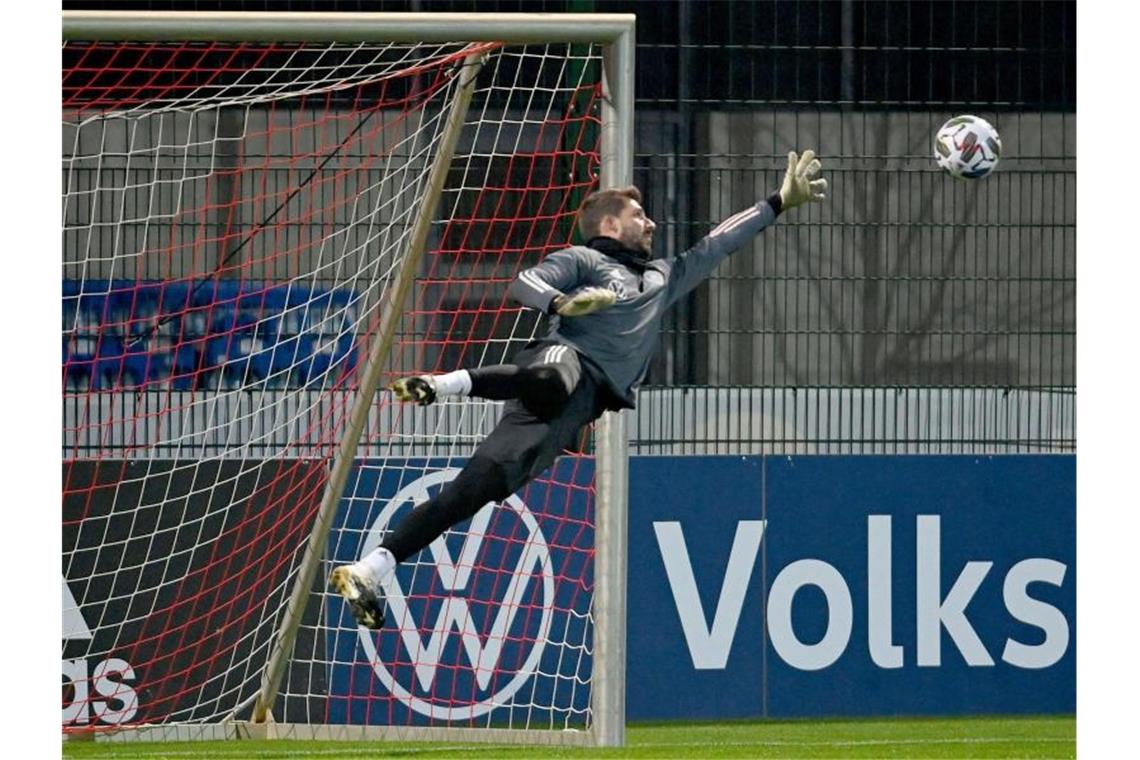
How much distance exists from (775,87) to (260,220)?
9.18 ft

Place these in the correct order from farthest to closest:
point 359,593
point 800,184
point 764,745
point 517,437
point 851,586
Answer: point 851,586
point 764,745
point 800,184
point 517,437
point 359,593

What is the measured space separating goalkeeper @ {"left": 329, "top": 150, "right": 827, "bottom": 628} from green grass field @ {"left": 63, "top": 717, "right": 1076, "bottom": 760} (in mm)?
1130

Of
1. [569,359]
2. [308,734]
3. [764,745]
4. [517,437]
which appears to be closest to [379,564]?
[517,437]

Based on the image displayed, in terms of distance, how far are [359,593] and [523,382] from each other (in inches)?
36.7

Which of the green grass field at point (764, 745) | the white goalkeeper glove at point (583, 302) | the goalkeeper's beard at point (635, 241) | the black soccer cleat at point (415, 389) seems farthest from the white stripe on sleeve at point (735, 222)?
the green grass field at point (764, 745)

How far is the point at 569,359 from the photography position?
Result: 7797 mm

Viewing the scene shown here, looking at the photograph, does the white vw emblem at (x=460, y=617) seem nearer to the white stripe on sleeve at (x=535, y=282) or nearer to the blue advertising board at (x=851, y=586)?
the blue advertising board at (x=851, y=586)

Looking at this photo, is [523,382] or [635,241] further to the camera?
[635,241]

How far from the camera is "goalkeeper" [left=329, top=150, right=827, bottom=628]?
7570 mm

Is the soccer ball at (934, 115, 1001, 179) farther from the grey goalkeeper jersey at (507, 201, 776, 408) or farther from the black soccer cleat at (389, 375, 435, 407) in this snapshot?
the black soccer cleat at (389, 375, 435, 407)

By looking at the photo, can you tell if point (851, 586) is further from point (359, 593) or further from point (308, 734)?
point (359, 593)

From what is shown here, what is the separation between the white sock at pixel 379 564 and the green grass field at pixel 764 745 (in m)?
1.07

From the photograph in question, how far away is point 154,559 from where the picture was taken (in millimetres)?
10648

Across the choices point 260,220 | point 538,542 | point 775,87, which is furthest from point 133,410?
point 775,87
